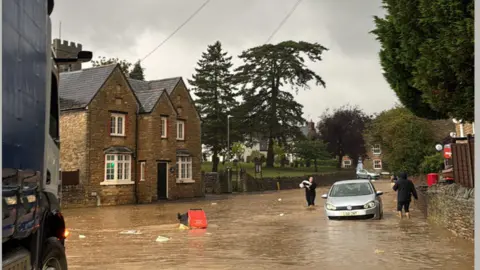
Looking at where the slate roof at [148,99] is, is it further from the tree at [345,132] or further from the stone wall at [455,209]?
the tree at [345,132]

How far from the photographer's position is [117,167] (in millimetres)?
31766

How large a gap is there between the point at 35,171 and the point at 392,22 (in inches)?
385

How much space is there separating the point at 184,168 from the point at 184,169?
0.08m

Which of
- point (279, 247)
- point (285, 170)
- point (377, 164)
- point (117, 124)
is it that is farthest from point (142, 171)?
point (377, 164)

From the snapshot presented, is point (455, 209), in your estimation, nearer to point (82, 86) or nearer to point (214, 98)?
point (82, 86)

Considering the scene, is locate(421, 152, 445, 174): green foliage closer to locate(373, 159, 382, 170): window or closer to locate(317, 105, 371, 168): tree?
locate(317, 105, 371, 168): tree

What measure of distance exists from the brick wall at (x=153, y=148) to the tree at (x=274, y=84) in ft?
91.4

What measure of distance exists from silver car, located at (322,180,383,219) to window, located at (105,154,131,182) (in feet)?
57.9

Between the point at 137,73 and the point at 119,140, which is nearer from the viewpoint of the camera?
the point at 119,140

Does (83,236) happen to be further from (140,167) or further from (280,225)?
(140,167)

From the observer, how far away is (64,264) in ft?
19.2

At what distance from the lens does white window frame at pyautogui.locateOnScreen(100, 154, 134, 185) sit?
102ft

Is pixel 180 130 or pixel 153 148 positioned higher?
pixel 180 130

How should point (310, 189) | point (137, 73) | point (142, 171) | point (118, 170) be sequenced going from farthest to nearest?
point (137, 73) → point (142, 171) → point (118, 170) → point (310, 189)
